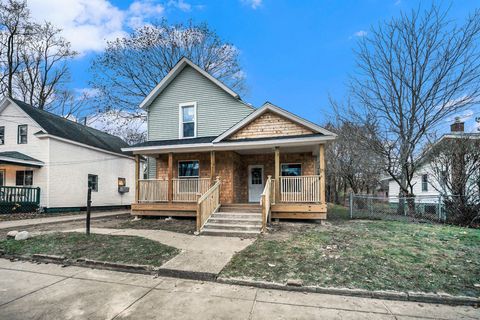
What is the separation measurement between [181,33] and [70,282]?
21531mm

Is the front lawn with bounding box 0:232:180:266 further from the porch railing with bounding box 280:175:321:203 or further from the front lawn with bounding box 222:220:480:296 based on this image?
the porch railing with bounding box 280:175:321:203

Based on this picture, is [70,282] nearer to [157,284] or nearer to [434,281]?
[157,284]

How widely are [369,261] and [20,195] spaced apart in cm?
1652

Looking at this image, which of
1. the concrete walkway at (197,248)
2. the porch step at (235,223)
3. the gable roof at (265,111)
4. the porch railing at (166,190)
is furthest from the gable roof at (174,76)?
the concrete walkway at (197,248)

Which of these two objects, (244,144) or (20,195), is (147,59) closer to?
(20,195)

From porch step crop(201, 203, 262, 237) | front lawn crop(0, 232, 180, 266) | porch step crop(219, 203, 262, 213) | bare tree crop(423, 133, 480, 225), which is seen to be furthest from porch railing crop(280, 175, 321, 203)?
bare tree crop(423, 133, 480, 225)

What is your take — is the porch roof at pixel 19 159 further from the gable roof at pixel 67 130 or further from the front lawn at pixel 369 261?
the front lawn at pixel 369 261

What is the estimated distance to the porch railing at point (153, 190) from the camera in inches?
431

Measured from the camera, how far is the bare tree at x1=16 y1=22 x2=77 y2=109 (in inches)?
886

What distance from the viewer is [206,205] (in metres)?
8.59

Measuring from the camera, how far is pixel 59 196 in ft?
47.6

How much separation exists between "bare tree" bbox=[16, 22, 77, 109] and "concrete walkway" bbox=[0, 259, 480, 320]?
26.0 meters

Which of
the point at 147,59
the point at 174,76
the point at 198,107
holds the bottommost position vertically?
the point at 198,107

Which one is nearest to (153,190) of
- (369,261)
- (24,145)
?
(369,261)
